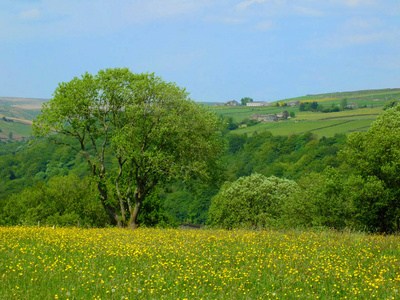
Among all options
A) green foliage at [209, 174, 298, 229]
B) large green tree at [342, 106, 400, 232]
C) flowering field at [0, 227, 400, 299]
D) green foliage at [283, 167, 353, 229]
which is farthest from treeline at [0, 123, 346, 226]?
flowering field at [0, 227, 400, 299]

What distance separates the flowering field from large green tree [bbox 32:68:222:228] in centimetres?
1504

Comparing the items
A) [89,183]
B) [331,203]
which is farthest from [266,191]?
[331,203]

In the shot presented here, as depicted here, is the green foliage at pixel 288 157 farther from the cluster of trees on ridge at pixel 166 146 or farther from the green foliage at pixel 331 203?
the cluster of trees on ridge at pixel 166 146

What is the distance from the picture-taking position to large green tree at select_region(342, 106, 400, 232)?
33406 mm

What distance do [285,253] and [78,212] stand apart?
63.9 meters

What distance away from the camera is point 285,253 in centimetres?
1400

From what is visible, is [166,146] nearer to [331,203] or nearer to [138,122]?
[138,122]

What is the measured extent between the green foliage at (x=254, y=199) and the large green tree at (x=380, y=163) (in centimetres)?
3573

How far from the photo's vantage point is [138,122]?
106ft

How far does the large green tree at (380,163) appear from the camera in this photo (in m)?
33.4

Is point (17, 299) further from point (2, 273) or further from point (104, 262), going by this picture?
point (104, 262)

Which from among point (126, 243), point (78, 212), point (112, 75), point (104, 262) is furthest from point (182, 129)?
point (78, 212)

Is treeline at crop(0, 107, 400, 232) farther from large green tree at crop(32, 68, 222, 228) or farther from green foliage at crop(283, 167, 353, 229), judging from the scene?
large green tree at crop(32, 68, 222, 228)

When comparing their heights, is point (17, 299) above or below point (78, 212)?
above
